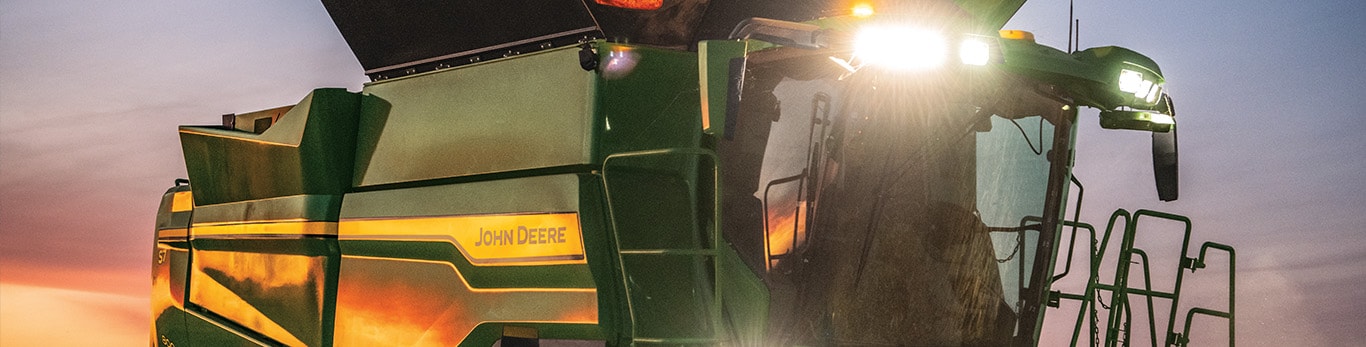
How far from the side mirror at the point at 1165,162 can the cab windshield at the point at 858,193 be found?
71cm

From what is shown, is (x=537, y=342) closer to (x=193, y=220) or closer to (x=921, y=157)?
(x=921, y=157)

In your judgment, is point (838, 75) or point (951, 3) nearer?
point (838, 75)

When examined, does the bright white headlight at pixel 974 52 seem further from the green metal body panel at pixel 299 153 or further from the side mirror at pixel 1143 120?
the green metal body panel at pixel 299 153

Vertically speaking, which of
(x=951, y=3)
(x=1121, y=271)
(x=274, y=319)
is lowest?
(x=274, y=319)

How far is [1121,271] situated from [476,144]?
112 inches

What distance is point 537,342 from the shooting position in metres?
4.09

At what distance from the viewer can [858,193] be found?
12.8 feet

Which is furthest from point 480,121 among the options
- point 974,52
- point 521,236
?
point 974,52

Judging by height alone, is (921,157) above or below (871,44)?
below

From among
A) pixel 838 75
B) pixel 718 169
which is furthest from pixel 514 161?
pixel 838 75

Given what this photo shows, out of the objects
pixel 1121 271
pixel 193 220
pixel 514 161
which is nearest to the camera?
pixel 514 161

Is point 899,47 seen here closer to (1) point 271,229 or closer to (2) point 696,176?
(2) point 696,176

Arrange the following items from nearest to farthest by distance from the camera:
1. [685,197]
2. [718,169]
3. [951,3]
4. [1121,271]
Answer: [718,169] → [685,197] → [951,3] → [1121,271]

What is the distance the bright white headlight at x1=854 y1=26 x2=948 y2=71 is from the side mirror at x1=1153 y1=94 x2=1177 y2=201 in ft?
4.11
